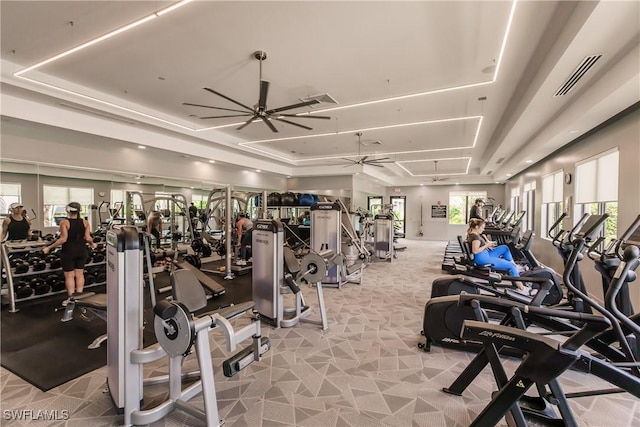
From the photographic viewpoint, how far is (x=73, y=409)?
227cm

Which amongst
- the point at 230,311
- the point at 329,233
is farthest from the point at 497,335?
the point at 329,233

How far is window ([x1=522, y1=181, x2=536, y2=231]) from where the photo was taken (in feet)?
31.8

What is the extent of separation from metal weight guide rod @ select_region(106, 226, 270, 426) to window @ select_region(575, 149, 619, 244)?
5.41 meters

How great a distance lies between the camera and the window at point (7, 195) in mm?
5102

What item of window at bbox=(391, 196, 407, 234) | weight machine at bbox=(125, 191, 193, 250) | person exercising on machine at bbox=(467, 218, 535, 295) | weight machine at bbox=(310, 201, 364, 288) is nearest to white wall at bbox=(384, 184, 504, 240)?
window at bbox=(391, 196, 407, 234)

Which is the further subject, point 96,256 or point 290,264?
point 96,256

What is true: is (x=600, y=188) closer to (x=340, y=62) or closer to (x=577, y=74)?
(x=577, y=74)

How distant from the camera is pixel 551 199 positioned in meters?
7.93

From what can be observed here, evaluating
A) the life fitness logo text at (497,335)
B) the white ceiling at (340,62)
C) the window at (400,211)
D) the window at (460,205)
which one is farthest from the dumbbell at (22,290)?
the window at (460,205)

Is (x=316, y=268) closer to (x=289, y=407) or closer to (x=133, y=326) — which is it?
(x=289, y=407)

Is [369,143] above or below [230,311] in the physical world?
above

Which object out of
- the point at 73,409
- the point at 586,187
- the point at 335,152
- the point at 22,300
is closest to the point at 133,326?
the point at 73,409

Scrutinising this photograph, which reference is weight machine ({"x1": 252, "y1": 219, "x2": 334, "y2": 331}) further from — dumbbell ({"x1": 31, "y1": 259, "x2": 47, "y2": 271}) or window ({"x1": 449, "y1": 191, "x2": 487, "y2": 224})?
window ({"x1": 449, "y1": 191, "x2": 487, "y2": 224})

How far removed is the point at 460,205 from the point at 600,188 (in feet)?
34.1
